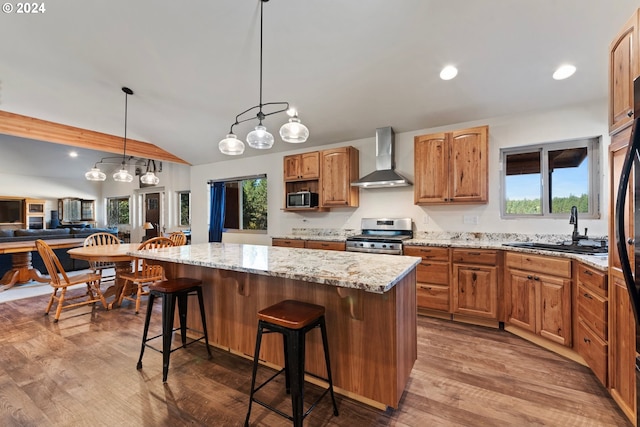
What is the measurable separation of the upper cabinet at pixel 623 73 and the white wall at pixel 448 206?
4.84 ft

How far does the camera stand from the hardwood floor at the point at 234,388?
1.63 metres

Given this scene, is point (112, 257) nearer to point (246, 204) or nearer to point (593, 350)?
point (246, 204)

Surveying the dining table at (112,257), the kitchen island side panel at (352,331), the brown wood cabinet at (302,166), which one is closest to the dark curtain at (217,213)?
the brown wood cabinet at (302,166)

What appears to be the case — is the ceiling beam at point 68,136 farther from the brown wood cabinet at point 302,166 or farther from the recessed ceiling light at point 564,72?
the recessed ceiling light at point 564,72

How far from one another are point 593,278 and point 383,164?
2501 mm

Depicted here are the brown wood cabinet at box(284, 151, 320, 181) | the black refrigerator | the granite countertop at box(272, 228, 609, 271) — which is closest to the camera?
the black refrigerator

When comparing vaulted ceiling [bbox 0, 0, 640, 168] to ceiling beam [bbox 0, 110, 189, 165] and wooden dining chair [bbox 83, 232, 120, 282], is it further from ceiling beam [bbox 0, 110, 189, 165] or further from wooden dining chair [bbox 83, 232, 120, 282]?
wooden dining chair [bbox 83, 232, 120, 282]

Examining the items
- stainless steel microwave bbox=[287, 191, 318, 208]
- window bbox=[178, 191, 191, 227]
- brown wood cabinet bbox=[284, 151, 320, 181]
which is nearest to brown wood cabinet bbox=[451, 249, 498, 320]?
stainless steel microwave bbox=[287, 191, 318, 208]

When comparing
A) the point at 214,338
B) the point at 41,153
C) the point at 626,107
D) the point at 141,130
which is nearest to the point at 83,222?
the point at 41,153

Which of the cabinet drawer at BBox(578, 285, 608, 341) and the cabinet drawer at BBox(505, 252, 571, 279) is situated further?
the cabinet drawer at BBox(505, 252, 571, 279)

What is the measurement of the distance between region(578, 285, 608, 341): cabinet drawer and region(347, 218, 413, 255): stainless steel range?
5.24 feet

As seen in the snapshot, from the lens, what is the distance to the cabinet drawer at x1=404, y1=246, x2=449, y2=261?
122 inches

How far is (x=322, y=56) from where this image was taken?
9.05 ft

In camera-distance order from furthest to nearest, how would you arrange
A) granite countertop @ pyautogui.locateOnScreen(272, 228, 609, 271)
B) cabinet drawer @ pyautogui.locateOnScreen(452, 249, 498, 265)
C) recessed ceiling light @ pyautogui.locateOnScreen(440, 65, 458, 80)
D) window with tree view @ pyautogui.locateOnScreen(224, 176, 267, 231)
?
window with tree view @ pyautogui.locateOnScreen(224, 176, 267, 231)
cabinet drawer @ pyautogui.locateOnScreen(452, 249, 498, 265)
recessed ceiling light @ pyautogui.locateOnScreen(440, 65, 458, 80)
granite countertop @ pyautogui.locateOnScreen(272, 228, 609, 271)
